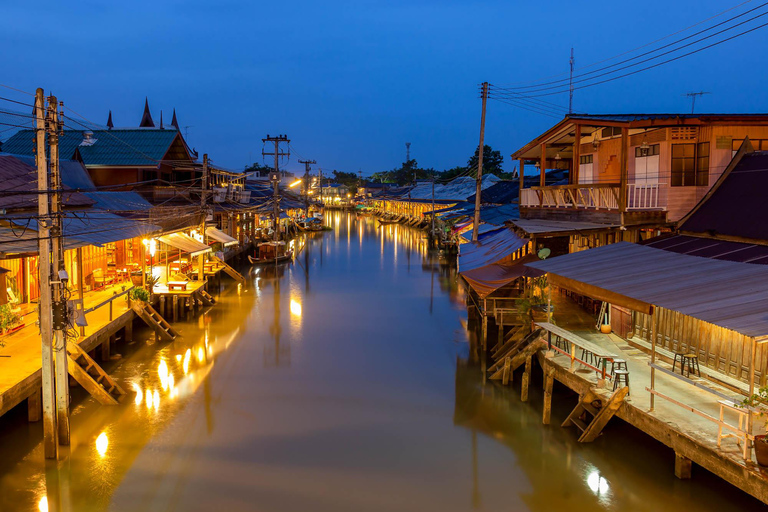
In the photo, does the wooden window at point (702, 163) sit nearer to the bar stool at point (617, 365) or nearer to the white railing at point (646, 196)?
the white railing at point (646, 196)

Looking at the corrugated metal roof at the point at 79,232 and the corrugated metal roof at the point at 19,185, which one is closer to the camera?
the corrugated metal roof at the point at 79,232

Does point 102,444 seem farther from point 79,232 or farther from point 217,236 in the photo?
Answer: point 217,236

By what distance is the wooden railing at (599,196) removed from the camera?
54.4 feet

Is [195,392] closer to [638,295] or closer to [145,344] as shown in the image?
[145,344]

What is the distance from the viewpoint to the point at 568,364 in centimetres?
1421

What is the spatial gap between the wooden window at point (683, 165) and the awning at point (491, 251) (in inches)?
211

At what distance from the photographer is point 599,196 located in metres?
18.1

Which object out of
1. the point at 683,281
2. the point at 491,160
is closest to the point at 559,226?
the point at 683,281

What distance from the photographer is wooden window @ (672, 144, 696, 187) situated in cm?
1655

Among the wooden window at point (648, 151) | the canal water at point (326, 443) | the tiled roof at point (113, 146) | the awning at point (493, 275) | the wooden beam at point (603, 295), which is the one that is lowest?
the canal water at point (326, 443)

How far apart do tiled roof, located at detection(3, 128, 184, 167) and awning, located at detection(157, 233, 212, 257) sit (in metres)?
9.74

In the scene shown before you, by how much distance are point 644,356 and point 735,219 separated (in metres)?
3.79

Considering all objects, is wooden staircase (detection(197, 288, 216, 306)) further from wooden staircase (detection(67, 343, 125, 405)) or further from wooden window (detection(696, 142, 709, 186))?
wooden window (detection(696, 142, 709, 186))

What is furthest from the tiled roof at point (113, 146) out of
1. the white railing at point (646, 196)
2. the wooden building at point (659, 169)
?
the white railing at point (646, 196)
